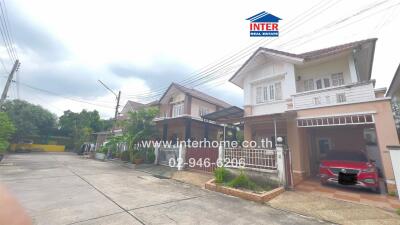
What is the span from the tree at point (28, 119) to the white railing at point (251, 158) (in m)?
33.7

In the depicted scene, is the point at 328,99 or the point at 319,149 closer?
the point at 328,99

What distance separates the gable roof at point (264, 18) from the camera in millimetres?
8777

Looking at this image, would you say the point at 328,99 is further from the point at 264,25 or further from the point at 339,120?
the point at 264,25

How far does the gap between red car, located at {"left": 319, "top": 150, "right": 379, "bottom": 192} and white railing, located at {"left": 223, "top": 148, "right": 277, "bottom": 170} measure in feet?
7.92

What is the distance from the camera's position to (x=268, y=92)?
1141cm

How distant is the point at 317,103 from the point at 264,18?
476 cm

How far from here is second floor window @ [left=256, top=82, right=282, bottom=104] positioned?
11026 mm

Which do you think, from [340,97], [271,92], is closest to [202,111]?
[271,92]

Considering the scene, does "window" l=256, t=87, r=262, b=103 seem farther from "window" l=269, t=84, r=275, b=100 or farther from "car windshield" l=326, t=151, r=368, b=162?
"car windshield" l=326, t=151, r=368, b=162

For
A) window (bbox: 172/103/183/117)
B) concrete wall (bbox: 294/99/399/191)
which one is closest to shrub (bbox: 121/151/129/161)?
window (bbox: 172/103/183/117)

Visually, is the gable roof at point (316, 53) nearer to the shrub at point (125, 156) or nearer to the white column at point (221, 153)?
the white column at point (221, 153)

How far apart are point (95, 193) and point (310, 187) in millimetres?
8045

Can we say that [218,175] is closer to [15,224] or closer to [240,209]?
[240,209]

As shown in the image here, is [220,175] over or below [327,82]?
below
